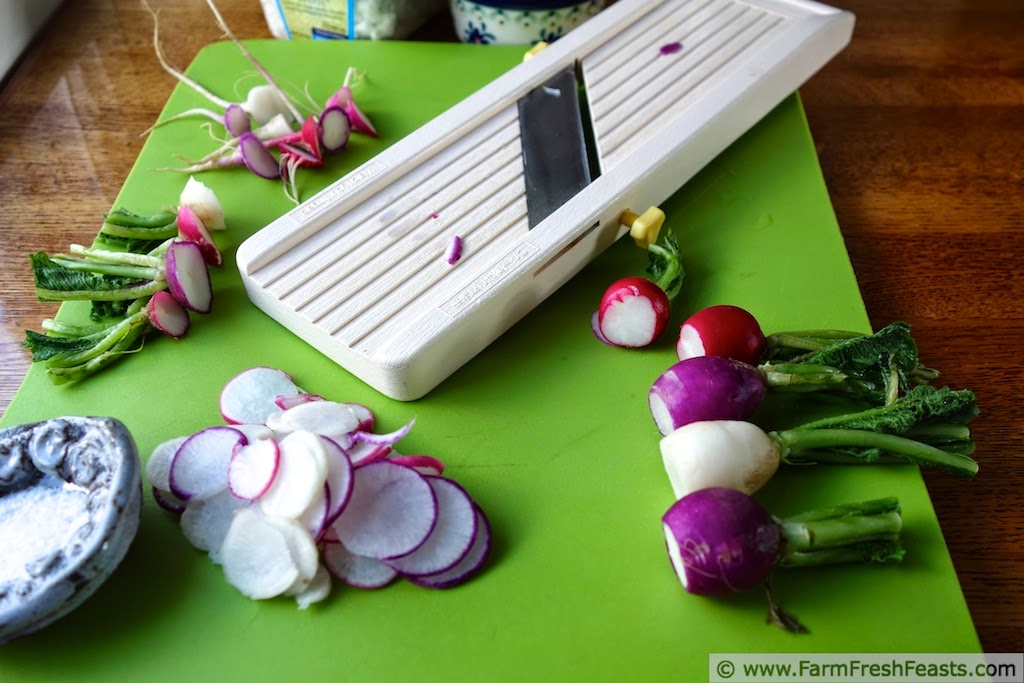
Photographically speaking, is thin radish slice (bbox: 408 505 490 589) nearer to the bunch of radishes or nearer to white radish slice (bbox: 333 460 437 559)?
white radish slice (bbox: 333 460 437 559)

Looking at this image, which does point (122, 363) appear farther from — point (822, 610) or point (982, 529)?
point (982, 529)

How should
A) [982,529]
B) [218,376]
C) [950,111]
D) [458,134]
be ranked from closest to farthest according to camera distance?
[982,529] → [218,376] → [458,134] → [950,111]

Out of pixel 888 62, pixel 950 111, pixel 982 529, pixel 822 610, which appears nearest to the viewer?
pixel 822 610

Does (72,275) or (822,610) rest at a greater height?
(72,275)

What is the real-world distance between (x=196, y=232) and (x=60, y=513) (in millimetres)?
714

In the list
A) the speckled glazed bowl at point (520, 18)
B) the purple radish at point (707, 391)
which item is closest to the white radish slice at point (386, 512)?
the purple radish at point (707, 391)

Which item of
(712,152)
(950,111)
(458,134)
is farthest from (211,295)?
(950,111)

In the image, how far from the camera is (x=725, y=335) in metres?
1.69

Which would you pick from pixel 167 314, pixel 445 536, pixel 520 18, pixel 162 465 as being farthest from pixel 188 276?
pixel 520 18

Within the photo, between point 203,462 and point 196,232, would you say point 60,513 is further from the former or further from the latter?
point 196,232

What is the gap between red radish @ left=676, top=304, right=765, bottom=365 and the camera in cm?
170

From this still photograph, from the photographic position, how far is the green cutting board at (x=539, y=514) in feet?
4.59

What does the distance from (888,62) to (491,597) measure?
2.19m

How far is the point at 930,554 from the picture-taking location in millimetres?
1506
